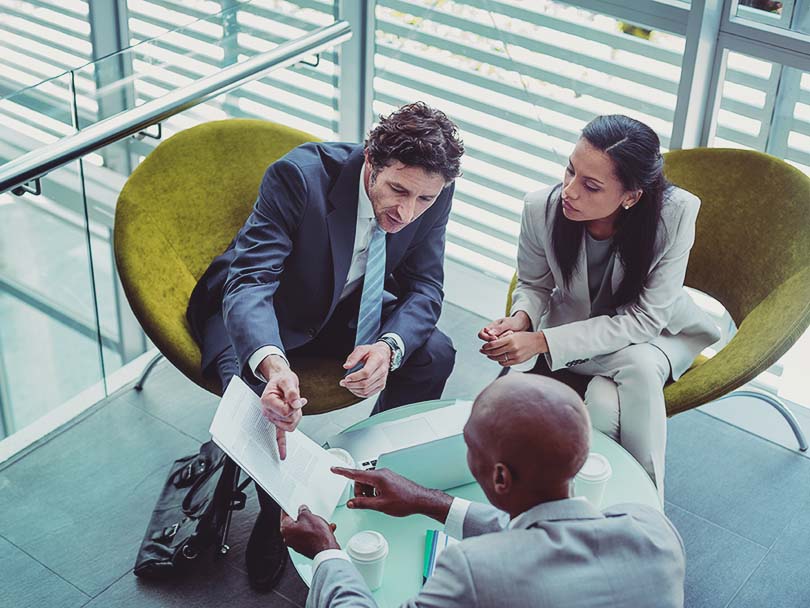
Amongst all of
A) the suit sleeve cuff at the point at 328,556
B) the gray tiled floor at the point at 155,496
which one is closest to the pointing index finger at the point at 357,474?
the suit sleeve cuff at the point at 328,556

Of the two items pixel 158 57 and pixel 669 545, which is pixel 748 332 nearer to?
pixel 669 545

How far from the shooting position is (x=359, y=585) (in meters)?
1.78

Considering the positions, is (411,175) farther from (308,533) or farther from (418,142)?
(308,533)

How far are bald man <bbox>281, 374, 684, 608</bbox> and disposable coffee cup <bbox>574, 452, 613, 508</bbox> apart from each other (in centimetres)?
59

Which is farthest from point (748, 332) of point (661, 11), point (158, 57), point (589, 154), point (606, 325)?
point (158, 57)

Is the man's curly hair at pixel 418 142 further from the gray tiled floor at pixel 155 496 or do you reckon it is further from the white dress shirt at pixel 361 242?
the gray tiled floor at pixel 155 496

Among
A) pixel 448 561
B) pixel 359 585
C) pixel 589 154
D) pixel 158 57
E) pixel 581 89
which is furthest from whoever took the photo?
pixel 581 89

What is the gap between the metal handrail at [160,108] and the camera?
2.70 meters

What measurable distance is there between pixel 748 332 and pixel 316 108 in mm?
2024

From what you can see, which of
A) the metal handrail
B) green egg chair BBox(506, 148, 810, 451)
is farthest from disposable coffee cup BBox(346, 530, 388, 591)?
the metal handrail

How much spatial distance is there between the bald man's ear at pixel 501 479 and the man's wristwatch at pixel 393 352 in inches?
43.7

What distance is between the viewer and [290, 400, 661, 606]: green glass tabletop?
2066 mm

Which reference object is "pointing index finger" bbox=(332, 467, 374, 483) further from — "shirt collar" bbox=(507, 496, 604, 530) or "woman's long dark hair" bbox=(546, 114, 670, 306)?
"woman's long dark hair" bbox=(546, 114, 670, 306)

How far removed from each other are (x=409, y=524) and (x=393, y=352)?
0.58 metres
